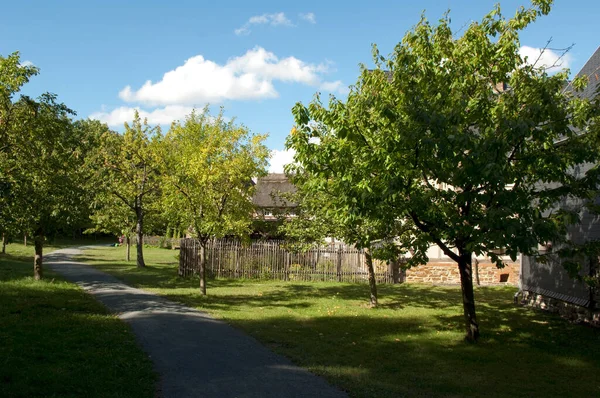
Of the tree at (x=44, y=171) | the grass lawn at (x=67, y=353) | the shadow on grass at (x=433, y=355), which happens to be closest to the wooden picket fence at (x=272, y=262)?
the tree at (x=44, y=171)

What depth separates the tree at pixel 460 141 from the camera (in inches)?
307

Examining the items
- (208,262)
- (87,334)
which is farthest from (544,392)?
(208,262)

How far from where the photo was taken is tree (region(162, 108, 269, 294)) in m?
16.0

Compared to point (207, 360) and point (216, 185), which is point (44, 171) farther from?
point (207, 360)

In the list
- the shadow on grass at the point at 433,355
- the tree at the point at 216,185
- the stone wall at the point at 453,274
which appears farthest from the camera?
the stone wall at the point at 453,274

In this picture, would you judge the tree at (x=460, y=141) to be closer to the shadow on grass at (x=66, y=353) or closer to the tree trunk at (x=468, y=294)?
the tree trunk at (x=468, y=294)

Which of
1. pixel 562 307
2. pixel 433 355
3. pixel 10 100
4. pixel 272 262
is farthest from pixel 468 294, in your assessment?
pixel 272 262

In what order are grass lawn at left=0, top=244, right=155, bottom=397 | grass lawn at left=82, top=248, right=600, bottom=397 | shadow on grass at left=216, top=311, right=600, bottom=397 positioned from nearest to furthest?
1. grass lawn at left=0, top=244, right=155, bottom=397
2. shadow on grass at left=216, top=311, right=600, bottom=397
3. grass lawn at left=82, top=248, right=600, bottom=397

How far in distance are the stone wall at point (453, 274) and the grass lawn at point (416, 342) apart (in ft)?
14.7

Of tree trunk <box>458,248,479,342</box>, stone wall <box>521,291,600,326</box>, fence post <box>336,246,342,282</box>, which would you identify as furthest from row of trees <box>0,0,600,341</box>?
fence post <box>336,246,342,282</box>

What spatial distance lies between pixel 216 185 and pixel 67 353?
934 centimetres

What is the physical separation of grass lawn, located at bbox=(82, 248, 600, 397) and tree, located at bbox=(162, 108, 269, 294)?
7.62 ft

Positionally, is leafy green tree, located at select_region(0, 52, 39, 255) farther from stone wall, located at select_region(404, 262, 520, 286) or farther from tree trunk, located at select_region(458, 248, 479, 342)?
stone wall, located at select_region(404, 262, 520, 286)

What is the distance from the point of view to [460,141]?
7570 mm
